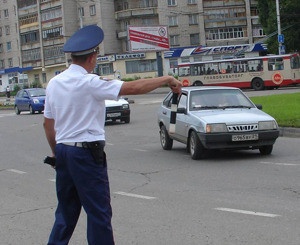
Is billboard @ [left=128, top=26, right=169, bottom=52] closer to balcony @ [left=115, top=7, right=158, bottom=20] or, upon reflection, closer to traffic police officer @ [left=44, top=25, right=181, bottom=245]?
balcony @ [left=115, top=7, right=158, bottom=20]

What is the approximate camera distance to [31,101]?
118ft

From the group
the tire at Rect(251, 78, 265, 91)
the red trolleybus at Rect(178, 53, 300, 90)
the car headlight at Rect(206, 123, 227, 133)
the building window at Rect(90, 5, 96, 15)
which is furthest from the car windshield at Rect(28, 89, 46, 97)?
the building window at Rect(90, 5, 96, 15)

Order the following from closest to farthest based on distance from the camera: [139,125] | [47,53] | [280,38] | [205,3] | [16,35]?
[139,125], [280,38], [205,3], [47,53], [16,35]

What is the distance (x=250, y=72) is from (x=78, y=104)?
4315 cm

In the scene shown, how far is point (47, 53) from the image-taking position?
86688mm

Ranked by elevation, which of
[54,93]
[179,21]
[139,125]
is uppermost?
[179,21]

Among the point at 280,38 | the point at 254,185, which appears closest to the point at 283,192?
the point at 254,185

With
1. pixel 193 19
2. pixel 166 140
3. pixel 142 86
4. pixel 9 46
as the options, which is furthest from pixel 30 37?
pixel 142 86

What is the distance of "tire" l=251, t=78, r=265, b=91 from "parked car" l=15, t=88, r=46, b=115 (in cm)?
1747

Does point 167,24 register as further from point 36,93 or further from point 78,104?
point 78,104

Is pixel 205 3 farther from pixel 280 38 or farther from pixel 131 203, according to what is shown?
pixel 131 203

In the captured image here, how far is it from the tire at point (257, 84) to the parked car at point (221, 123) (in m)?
33.0

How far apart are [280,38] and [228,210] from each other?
143 ft

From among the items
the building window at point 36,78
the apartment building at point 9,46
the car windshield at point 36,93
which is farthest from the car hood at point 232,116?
the apartment building at point 9,46
